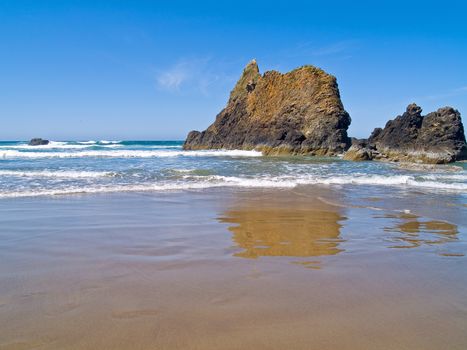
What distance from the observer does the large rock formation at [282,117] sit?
120ft

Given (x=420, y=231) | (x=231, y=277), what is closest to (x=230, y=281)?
(x=231, y=277)

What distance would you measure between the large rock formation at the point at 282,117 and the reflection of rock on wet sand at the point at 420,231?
29.7 meters

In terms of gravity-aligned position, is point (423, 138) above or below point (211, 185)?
above

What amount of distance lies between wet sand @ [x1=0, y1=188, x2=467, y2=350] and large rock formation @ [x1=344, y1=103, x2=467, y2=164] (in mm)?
21957

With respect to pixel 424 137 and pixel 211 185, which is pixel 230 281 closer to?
pixel 211 185

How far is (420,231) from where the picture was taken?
5293mm

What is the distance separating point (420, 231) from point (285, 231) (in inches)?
78.8

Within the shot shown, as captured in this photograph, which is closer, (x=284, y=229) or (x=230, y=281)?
(x=230, y=281)

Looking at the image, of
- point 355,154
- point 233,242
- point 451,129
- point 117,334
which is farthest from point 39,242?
point 451,129

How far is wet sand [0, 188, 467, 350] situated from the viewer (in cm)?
227

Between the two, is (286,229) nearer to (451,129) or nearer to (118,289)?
(118,289)

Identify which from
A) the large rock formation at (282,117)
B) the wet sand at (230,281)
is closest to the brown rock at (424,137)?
the large rock formation at (282,117)

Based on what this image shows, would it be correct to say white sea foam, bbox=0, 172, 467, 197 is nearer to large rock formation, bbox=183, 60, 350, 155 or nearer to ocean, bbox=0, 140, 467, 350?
ocean, bbox=0, 140, 467, 350

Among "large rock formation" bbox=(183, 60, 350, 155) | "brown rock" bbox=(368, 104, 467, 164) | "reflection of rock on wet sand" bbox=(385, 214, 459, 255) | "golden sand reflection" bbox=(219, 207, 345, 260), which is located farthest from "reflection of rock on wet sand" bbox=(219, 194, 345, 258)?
"large rock formation" bbox=(183, 60, 350, 155)
